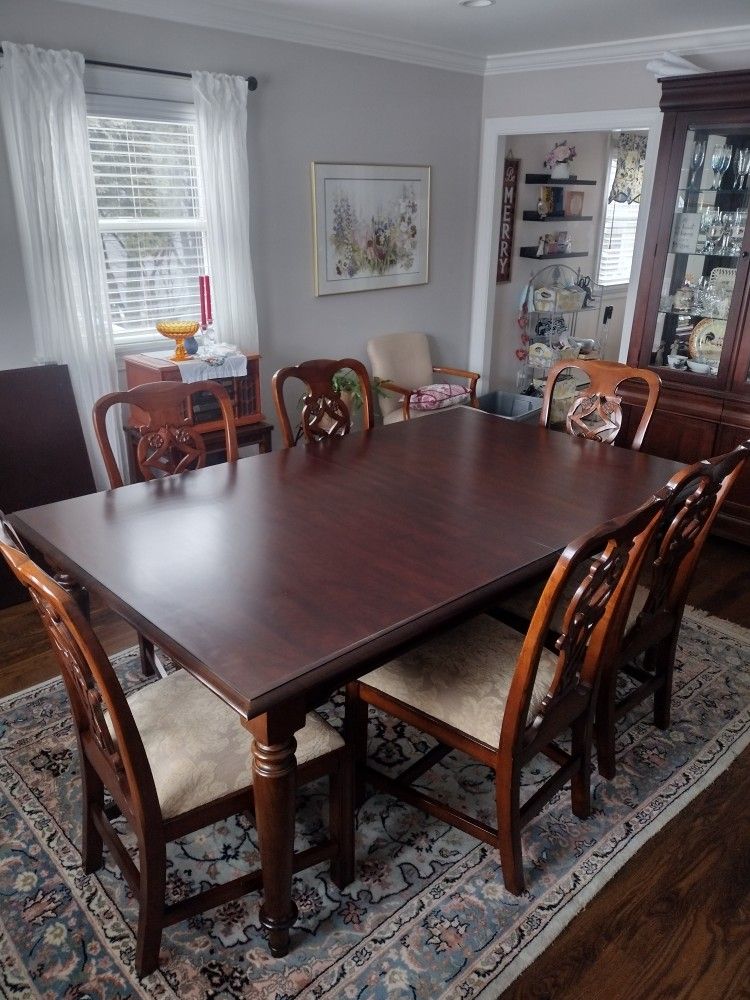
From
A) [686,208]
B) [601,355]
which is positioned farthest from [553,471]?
[601,355]

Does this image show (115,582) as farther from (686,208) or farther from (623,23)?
(623,23)

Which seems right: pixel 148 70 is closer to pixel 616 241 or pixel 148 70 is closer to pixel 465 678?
pixel 465 678

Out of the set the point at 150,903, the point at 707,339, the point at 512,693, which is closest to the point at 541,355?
the point at 707,339

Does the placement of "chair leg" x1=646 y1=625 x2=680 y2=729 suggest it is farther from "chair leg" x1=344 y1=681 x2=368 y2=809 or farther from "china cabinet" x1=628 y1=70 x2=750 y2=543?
"china cabinet" x1=628 y1=70 x2=750 y2=543

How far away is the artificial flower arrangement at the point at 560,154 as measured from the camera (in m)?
5.19

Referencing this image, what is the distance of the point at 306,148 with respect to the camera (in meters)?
3.82

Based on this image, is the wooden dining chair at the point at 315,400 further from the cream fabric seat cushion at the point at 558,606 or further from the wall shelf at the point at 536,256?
the wall shelf at the point at 536,256

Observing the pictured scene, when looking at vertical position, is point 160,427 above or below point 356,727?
above

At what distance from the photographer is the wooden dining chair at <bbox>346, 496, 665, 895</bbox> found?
5.01ft

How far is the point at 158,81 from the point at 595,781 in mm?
→ 3236

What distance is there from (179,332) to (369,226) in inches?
59.1

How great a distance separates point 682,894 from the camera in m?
1.79

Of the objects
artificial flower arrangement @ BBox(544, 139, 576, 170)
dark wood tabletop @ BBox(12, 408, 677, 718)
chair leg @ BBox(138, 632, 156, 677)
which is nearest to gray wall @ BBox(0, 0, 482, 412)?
artificial flower arrangement @ BBox(544, 139, 576, 170)

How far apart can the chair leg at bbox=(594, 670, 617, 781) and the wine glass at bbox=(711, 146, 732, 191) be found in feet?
8.64
